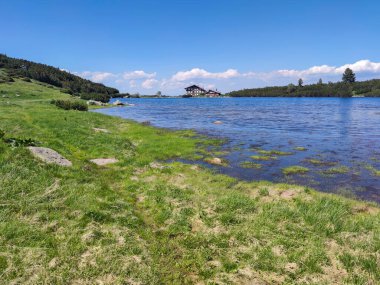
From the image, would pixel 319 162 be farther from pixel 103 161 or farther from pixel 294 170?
pixel 103 161

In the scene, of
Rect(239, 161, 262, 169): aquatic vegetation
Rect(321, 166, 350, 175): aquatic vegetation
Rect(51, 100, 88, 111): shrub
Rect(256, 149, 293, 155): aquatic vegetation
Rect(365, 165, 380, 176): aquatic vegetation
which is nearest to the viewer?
Rect(365, 165, 380, 176): aquatic vegetation

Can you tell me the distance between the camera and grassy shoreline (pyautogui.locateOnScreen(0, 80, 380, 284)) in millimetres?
8648

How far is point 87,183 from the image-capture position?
50.3 ft

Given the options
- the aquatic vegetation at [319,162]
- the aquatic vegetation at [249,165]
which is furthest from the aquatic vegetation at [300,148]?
the aquatic vegetation at [249,165]

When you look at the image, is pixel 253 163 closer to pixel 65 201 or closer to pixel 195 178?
pixel 195 178

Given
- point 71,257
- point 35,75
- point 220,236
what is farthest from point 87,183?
point 35,75

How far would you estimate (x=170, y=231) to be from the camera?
450 inches

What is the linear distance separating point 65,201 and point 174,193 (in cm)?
530


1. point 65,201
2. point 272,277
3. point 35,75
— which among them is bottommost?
point 272,277

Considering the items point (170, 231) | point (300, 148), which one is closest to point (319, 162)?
point (300, 148)

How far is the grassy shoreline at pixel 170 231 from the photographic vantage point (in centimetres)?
865

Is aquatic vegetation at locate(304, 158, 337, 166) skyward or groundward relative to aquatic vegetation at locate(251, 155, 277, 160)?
groundward

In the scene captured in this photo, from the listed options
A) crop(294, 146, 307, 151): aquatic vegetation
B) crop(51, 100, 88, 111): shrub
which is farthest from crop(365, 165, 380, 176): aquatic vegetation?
crop(51, 100, 88, 111): shrub

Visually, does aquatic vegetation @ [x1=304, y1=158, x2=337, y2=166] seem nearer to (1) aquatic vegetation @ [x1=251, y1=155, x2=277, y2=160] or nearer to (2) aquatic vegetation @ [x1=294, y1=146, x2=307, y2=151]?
(1) aquatic vegetation @ [x1=251, y1=155, x2=277, y2=160]
